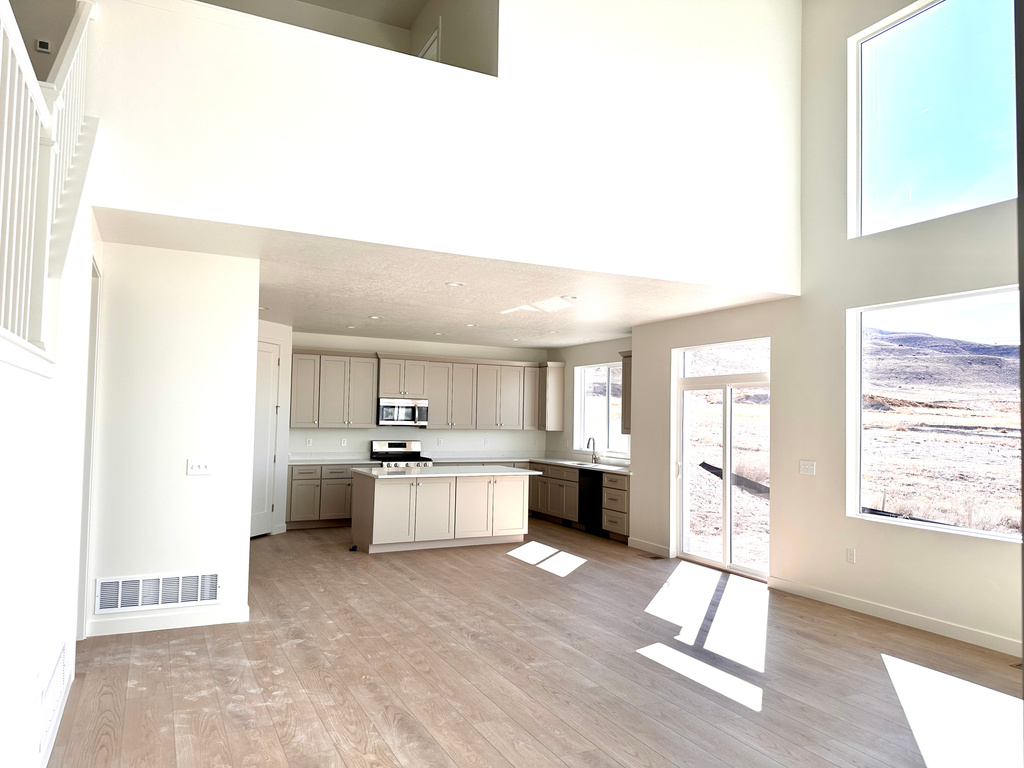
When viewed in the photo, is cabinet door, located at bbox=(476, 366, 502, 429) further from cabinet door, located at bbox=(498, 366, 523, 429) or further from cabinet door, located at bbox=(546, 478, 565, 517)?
cabinet door, located at bbox=(546, 478, 565, 517)

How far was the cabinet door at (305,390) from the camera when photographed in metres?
8.89

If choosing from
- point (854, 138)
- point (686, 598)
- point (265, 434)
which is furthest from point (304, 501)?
point (854, 138)

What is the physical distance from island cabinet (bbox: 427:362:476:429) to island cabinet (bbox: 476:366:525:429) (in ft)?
0.37

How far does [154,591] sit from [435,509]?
3286 mm

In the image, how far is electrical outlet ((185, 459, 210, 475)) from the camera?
4.65m

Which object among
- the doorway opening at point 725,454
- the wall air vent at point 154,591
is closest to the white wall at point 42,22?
the wall air vent at point 154,591

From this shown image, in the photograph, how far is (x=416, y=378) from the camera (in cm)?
966

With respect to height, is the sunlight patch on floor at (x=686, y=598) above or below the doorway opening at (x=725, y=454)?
below

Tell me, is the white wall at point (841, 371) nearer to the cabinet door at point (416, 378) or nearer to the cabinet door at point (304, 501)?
the cabinet door at point (416, 378)

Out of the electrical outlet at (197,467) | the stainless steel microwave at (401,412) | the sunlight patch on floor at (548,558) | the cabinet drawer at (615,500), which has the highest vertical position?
the stainless steel microwave at (401,412)

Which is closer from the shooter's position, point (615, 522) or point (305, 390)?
point (615, 522)

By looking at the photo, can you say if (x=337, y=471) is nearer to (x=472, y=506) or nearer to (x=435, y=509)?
(x=435, y=509)

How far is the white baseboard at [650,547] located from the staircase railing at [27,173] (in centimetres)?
619

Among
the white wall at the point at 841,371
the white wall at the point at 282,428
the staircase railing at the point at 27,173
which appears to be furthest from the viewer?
the white wall at the point at 282,428
